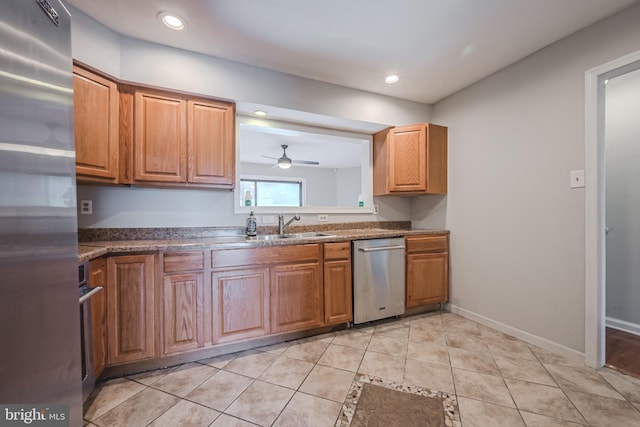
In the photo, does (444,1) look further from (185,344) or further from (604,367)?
(185,344)

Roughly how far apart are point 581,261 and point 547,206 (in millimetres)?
458

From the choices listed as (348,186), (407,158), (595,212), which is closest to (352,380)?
(595,212)

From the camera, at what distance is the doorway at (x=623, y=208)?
2.32 metres

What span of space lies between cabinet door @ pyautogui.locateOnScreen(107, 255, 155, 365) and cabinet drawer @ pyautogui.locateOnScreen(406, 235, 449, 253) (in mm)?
2304

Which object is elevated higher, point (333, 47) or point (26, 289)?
point (333, 47)

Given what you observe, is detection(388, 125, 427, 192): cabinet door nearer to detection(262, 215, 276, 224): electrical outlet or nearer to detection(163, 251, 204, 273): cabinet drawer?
detection(262, 215, 276, 224): electrical outlet

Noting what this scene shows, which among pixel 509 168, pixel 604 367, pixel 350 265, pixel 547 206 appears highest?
pixel 509 168

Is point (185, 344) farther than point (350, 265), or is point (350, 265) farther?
point (350, 265)

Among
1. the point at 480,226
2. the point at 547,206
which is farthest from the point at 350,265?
the point at 547,206

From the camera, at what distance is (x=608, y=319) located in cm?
246

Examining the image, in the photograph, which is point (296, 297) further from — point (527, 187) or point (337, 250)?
point (527, 187)

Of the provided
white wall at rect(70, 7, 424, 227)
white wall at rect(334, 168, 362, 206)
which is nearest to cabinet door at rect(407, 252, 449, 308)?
white wall at rect(70, 7, 424, 227)

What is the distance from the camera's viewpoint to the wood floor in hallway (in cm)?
180

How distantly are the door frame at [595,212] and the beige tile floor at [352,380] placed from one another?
0.22 m
